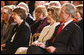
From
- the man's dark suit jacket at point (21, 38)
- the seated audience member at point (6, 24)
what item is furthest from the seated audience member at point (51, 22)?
the seated audience member at point (6, 24)

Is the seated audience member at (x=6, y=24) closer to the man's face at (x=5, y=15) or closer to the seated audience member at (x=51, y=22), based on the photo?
the man's face at (x=5, y=15)

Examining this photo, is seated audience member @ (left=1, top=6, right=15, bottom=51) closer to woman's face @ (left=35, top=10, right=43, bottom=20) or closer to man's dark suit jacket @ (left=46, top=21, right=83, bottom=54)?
woman's face @ (left=35, top=10, right=43, bottom=20)

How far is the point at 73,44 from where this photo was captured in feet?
11.2

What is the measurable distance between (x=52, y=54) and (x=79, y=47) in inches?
14.8

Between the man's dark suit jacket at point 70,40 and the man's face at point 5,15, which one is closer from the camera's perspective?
the man's dark suit jacket at point 70,40

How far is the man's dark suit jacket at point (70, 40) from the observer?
3.39 metres

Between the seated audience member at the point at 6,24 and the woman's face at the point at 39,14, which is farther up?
the woman's face at the point at 39,14

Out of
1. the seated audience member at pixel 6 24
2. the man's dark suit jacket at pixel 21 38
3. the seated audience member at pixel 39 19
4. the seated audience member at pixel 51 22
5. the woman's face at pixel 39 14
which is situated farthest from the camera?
the seated audience member at pixel 6 24

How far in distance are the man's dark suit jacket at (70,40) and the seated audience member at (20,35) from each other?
1.10 m

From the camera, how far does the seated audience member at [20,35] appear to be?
462 cm

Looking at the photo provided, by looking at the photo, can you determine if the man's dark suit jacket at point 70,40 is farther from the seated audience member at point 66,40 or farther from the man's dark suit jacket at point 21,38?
the man's dark suit jacket at point 21,38

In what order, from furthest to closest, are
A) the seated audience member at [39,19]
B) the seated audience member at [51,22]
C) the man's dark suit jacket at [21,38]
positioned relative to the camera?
the seated audience member at [39,19] → the man's dark suit jacket at [21,38] → the seated audience member at [51,22]

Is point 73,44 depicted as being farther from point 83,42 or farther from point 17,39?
point 17,39

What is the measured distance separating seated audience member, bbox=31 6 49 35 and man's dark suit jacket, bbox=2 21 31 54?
53 centimetres
